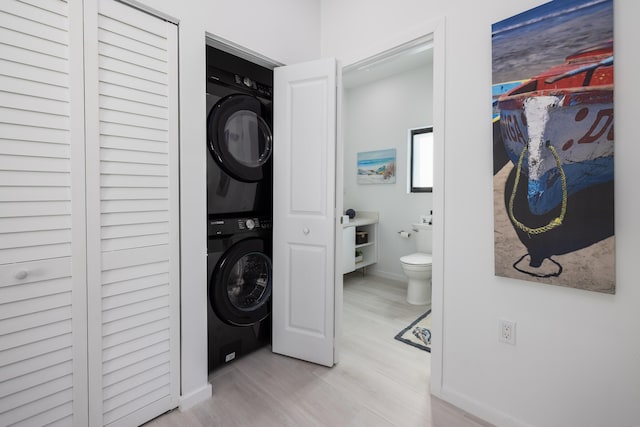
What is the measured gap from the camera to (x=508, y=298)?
1.44 metres

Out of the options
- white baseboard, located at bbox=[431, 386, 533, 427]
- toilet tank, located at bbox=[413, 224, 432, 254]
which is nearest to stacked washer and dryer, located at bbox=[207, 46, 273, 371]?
white baseboard, located at bbox=[431, 386, 533, 427]

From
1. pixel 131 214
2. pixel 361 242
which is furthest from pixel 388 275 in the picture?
pixel 131 214

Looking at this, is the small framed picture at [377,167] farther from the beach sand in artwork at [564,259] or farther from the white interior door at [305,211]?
the beach sand in artwork at [564,259]

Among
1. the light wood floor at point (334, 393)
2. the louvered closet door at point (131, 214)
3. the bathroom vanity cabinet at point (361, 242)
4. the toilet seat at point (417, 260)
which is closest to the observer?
the louvered closet door at point (131, 214)

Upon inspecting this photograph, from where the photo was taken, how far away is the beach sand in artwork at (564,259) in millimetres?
1171

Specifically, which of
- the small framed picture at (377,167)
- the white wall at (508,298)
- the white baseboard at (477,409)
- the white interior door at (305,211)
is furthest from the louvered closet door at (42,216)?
the small framed picture at (377,167)

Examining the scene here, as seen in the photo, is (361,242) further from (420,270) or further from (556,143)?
(556,143)

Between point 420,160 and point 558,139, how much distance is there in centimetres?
248

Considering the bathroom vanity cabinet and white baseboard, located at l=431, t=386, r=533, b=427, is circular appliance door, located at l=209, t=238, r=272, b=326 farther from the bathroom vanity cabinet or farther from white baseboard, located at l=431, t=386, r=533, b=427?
the bathroom vanity cabinet

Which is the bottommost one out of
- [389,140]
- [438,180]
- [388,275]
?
[388,275]

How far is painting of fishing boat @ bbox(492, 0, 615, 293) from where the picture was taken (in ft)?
3.83

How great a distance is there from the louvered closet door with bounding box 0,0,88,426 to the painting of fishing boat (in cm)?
190

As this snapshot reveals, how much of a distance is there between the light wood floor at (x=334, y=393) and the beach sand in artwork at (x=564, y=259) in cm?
82

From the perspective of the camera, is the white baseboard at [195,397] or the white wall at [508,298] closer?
the white wall at [508,298]
